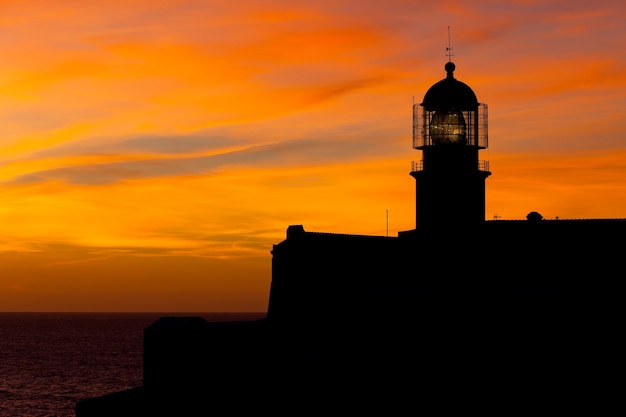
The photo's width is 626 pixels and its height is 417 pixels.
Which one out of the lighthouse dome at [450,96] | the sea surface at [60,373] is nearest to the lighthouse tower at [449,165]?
the lighthouse dome at [450,96]

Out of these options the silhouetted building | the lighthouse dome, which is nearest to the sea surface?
the silhouetted building

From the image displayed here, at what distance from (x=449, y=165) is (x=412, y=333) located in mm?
12322

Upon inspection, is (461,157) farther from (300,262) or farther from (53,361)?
(53,361)

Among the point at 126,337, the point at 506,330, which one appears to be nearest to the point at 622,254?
the point at 506,330

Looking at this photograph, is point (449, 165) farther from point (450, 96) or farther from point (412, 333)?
point (412, 333)

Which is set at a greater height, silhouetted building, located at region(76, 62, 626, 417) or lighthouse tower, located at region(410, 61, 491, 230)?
lighthouse tower, located at region(410, 61, 491, 230)

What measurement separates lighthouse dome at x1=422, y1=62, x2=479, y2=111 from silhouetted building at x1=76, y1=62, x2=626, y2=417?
798 centimetres

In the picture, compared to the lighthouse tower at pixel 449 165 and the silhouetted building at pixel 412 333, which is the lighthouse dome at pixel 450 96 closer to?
the lighthouse tower at pixel 449 165

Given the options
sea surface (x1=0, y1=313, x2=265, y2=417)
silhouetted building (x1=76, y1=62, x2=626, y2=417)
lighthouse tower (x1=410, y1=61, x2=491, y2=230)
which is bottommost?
sea surface (x1=0, y1=313, x2=265, y2=417)

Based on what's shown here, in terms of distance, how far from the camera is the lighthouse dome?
49281 millimetres

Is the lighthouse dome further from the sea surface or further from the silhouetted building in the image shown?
the sea surface

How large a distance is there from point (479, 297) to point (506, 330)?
177 cm

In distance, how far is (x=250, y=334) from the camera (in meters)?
40.0

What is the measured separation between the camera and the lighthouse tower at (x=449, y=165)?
159 feet
